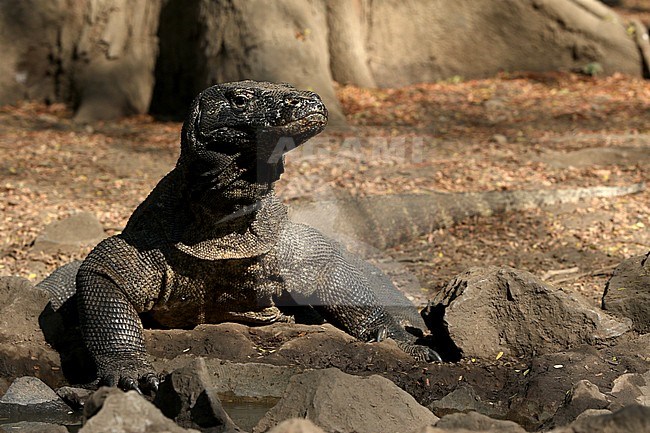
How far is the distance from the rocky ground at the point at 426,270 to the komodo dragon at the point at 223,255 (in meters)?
0.17

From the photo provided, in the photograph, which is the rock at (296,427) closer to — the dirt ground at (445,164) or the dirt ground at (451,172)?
the dirt ground at (451,172)

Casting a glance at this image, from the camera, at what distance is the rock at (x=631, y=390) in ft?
12.5

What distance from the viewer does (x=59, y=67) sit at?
11625 mm

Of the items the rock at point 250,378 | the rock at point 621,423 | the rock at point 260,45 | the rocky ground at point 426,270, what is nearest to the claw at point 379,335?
the rocky ground at point 426,270

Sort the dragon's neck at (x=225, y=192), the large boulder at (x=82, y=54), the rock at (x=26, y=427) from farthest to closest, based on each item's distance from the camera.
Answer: the large boulder at (x=82, y=54), the dragon's neck at (x=225, y=192), the rock at (x=26, y=427)

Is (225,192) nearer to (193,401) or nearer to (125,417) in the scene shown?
(193,401)

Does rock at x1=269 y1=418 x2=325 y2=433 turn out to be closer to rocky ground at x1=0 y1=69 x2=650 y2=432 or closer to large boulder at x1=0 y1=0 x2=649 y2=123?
rocky ground at x1=0 y1=69 x2=650 y2=432

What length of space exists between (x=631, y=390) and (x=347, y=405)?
119 cm

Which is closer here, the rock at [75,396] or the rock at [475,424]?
the rock at [475,424]

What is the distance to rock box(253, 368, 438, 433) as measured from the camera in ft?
11.5

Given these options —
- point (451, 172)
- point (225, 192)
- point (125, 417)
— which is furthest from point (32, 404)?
point (451, 172)

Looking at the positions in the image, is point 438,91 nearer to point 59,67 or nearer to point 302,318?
point 59,67

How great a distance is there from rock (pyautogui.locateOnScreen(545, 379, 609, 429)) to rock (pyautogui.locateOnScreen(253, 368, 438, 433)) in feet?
1.54

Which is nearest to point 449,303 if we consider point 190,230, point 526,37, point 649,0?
point 190,230
